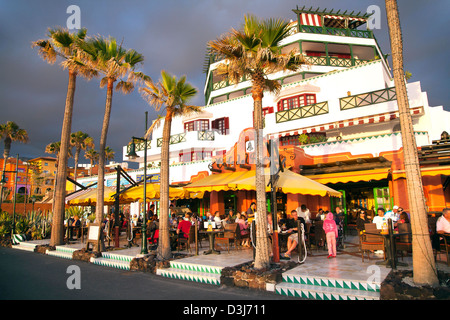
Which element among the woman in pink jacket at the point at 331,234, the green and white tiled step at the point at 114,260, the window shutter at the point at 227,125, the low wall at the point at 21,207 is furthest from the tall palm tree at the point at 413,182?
the low wall at the point at 21,207

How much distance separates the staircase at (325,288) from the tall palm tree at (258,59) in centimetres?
91

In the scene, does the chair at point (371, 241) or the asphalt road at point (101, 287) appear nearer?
the asphalt road at point (101, 287)

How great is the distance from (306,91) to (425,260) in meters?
16.0

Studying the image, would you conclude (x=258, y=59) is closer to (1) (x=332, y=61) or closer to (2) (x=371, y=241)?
(2) (x=371, y=241)

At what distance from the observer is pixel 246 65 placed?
7.89 m

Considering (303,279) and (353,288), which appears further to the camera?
(303,279)

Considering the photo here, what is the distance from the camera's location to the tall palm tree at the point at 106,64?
1202cm

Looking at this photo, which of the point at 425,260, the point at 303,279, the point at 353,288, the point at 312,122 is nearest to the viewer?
the point at 425,260

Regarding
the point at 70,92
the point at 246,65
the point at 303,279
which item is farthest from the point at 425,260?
the point at 70,92

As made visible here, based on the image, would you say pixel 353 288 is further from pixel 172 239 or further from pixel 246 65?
pixel 172 239

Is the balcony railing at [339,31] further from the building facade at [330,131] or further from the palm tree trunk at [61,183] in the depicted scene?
the palm tree trunk at [61,183]

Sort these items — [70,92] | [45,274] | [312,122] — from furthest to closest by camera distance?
[312,122], [70,92], [45,274]

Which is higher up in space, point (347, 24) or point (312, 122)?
point (347, 24)

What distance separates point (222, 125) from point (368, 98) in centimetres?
1188
